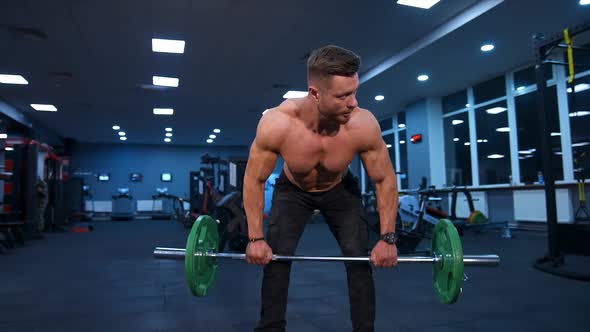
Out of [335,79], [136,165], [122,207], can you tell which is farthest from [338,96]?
[136,165]

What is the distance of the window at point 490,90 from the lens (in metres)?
5.64

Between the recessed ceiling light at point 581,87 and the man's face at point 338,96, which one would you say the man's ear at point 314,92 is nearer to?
the man's face at point 338,96

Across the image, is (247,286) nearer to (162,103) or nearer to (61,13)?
(61,13)

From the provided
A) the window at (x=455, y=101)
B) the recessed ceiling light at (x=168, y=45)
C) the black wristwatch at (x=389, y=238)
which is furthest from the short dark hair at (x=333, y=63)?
the window at (x=455, y=101)

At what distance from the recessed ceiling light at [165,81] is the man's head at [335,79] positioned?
16.6 feet

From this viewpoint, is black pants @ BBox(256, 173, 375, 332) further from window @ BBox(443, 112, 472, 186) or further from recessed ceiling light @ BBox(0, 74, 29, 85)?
recessed ceiling light @ BBox(0, 74, 29, 85)

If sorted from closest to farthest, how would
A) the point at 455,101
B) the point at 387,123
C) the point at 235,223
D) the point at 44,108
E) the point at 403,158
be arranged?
the point at 235,223 → the point at 455,101 → the point at 44,108 → the point at 403,158 → the point at 387,123

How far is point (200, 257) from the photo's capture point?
130 centimetres

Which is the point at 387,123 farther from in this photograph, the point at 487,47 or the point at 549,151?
the point at 549,151

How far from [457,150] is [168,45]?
4853 millimetres

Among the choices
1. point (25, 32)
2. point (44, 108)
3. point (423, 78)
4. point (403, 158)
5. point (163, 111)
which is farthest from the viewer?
point (403, 158)

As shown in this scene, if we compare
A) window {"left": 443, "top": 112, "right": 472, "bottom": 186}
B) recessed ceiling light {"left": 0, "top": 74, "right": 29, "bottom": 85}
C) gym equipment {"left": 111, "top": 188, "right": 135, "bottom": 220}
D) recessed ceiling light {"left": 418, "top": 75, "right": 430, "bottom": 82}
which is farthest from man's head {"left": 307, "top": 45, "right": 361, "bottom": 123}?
gym equipment {"left": 111, "top": 188, "right": 135, "bottom": 220}

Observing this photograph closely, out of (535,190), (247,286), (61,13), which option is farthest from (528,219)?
(61,13)

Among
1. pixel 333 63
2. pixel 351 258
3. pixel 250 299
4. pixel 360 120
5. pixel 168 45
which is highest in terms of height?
pixel 168 45
